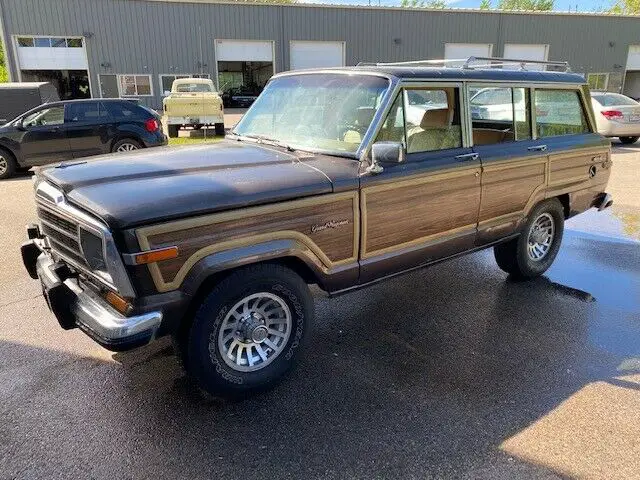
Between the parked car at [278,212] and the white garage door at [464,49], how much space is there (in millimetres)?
32424

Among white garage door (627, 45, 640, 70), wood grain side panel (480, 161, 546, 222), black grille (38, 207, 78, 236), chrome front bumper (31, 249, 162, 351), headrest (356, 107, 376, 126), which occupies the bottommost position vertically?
chrome front bumper (31, 249, 162, 351)

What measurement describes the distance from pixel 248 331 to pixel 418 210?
1615 mm

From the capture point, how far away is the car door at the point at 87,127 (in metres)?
11.3

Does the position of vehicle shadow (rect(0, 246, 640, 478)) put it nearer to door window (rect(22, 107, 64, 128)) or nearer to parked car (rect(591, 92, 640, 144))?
door window (rect(22, 107, 64, 128))

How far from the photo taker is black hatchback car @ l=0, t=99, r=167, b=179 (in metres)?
11.0

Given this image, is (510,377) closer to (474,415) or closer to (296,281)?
(474,415)

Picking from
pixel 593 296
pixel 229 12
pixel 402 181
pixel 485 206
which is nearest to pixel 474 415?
pixel 402 181

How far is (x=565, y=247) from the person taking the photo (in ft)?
21.1

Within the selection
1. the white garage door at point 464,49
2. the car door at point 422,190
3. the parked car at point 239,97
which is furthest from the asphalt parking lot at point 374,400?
the white garage door at point 464,49

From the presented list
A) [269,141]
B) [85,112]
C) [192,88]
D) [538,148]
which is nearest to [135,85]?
[192,88]

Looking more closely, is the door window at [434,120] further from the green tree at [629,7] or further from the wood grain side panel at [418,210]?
the green tree at [629,7]

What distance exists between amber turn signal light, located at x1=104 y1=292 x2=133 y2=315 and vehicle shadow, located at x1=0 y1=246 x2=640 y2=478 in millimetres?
732

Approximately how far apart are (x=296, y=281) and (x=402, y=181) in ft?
3.66

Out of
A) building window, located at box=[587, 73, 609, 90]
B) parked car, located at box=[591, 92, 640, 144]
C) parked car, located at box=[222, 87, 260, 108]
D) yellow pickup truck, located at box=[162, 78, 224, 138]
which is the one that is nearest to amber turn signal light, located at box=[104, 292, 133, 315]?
yellow pickup truck, located at box=[162, 78, 224, 138]
